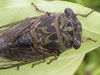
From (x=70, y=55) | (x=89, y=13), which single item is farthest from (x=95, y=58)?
(x=89, y=13)

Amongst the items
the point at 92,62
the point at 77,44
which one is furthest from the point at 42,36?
the point at 92,62

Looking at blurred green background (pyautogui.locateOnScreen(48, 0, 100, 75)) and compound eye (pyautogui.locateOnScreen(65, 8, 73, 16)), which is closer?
compound eye (pyautogui.locateOnScreen(65, 8, 73, 16))

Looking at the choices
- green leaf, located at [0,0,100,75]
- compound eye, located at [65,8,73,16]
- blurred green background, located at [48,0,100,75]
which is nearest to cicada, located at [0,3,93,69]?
compound eye, located at [65,8,73,16]

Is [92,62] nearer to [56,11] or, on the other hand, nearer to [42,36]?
[56,11]

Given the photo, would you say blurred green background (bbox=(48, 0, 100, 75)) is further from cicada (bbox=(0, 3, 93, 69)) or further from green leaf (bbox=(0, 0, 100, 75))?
cicada (bbox=(0, 3, 93, 69))

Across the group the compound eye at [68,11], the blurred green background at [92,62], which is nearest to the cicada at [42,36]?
the compound eye at [68,11]
